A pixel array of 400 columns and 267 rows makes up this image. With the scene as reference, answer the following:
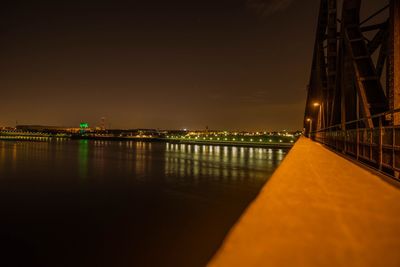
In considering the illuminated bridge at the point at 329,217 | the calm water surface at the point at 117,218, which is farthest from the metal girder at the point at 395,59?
the calm water surface at the point at 117,218

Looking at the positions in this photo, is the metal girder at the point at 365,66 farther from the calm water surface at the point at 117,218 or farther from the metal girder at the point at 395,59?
the calm water surface at the point at 117,218

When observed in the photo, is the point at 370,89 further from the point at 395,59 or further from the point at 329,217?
the point at 329,217

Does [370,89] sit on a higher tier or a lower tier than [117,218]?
higher

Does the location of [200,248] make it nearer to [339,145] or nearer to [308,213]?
[339,145]

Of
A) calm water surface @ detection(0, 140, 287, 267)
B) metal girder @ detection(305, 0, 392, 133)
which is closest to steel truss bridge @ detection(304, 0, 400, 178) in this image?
metal girder @ detection(305, 0, 392, 133)

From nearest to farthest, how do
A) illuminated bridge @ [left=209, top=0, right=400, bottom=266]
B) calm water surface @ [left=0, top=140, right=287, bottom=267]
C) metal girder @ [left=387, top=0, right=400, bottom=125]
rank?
illuminated bridge @ [left=209, top=0, right=400, bottom=266], metal girder @ [left=387, top=0, right=400, bottom=125], calm water surface @ [left=0, top=140, right=287, bottom=267]

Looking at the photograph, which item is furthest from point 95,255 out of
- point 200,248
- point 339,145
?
point 339,145

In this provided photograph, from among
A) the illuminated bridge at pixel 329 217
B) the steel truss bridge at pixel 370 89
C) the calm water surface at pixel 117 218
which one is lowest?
→ the calm water surface at pixel 117 218

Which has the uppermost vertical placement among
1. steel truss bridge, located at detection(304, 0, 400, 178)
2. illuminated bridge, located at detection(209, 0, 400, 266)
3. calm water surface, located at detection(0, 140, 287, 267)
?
steel truss bridge, located at detection(304, 0, 400, 178)

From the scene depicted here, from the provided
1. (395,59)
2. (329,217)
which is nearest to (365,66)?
(395,59)

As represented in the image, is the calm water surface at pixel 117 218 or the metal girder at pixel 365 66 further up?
the metal girder at pixel 365 66

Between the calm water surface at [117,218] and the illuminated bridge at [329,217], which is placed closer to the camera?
the illuminated bridge at [329,217]

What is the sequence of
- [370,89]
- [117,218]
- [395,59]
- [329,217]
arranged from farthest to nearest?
1. [117,218]
2. [370,89]
3. [395,59]
4. [329,217]

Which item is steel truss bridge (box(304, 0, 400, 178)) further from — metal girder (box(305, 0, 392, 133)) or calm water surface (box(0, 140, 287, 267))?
calm water surface (box(0, 140, 287, 267))
